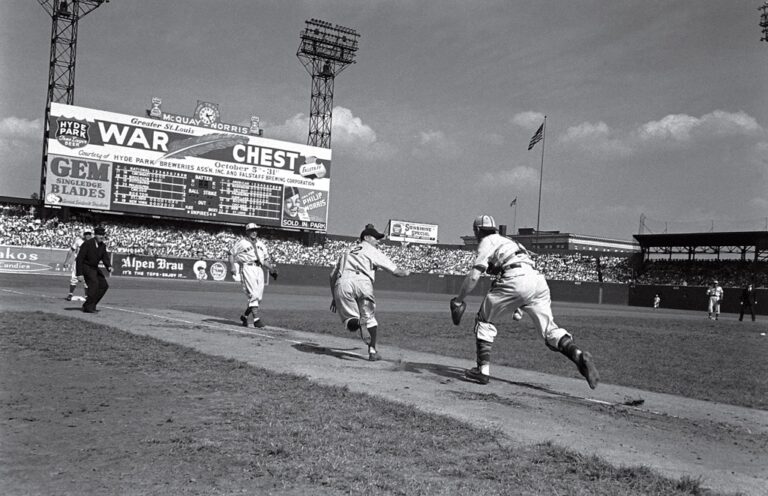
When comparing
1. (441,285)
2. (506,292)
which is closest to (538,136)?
(441,285)

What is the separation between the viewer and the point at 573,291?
5009 cm

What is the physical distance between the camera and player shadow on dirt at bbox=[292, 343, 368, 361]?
344 inches

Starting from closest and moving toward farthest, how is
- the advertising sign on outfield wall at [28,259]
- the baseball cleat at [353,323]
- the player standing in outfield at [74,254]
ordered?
the baseball cleat at [353,323] < the player standing in outfield at [74,254] < the advertising sign on outfield wall at [28,259]

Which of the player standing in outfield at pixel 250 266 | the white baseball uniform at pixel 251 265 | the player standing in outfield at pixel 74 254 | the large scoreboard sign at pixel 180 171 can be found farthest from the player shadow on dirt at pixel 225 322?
the large scoreboard sign at pixel 180 171

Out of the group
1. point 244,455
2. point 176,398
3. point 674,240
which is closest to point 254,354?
point 176,398

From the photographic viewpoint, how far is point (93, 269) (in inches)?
527

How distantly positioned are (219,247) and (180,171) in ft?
19.0

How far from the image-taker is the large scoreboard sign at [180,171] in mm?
41094

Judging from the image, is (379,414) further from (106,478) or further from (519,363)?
(519,363)

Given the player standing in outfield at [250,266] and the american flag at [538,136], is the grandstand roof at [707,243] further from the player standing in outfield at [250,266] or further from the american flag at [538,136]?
the player standing in outfield at [250,266]

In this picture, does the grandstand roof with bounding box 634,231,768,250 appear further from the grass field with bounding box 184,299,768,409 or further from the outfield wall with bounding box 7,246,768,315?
the grass field with bounding box 184,299,768,409

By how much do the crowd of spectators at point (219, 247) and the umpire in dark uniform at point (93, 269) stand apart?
92.2 ft

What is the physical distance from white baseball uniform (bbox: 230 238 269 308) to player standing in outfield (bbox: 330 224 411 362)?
3.92m

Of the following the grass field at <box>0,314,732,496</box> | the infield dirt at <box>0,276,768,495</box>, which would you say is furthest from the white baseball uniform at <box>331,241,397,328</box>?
the grass field at <box>0,314,732,496</box>
